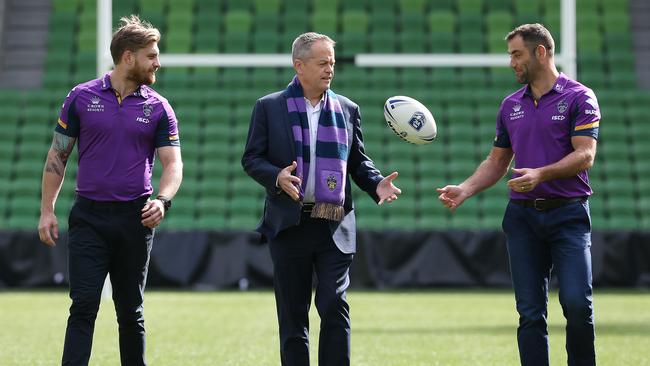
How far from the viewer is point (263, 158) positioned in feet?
18.3

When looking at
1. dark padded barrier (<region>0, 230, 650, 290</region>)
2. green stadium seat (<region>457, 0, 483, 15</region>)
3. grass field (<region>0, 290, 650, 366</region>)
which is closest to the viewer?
grass field (<region>0, 290, 650, 366</region>)

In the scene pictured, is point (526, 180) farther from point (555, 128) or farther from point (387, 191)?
point (387, 191)

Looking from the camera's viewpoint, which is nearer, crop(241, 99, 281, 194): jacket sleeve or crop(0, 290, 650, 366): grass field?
crop(241, 99, 281, 194): jacket sleeve

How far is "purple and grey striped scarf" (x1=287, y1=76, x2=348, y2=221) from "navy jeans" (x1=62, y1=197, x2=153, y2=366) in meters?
0.82

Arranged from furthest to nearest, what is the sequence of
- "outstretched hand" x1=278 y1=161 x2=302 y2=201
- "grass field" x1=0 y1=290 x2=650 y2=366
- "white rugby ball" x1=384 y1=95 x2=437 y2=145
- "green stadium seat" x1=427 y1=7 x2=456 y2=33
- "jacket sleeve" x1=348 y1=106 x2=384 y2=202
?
"green stadium seat" x1=427 y1=7 x2=456 y2=33, "grass field" x1=0 y1=290 x2=650 y2=366, "white rugby ball" x1=384 y1=95 x2=437 y2=145, "jacket sleeve" x1=348 y1=106 x2=384 y2=202, "outstretched hand" x1=278 y1=161 x2=302 y2=201

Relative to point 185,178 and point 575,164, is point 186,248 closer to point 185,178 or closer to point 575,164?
point 185,178

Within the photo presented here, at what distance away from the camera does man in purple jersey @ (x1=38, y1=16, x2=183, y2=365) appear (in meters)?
5.45

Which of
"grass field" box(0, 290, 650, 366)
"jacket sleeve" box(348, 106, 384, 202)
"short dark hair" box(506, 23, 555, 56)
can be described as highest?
"short dark hair" box(506, 23, 555, 56)

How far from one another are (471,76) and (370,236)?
4743 mm

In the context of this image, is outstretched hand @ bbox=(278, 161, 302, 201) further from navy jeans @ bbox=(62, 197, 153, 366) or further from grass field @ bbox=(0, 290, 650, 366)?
grass field @ bbox=(0, 290, 650, 366)

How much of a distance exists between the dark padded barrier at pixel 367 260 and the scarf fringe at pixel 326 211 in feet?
28.6

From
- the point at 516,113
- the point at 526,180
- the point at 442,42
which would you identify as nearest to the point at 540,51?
the point at 516,113

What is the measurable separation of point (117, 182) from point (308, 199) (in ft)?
3.03

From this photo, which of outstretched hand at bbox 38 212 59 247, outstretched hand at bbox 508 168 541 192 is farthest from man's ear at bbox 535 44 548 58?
outstretched hand at bbox 38 212 59 247
